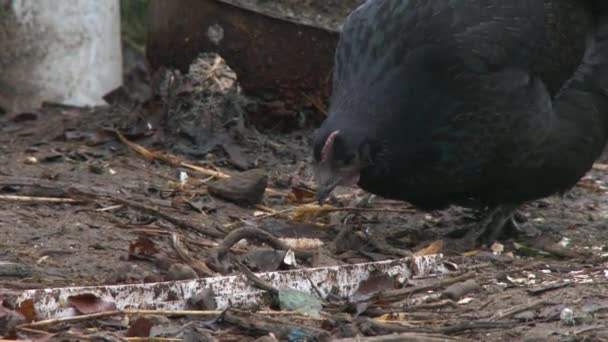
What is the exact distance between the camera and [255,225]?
5230 millimetres

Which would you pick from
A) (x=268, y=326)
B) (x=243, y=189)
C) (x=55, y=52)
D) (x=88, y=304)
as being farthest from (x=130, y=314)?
(x=55, y=52)

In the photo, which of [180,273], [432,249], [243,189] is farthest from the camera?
[243,189]

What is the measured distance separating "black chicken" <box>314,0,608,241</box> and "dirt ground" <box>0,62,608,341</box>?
→ 32 centimetres

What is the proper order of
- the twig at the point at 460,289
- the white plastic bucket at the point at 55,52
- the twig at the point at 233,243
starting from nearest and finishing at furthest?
the twig at the point at 460,289, the twig at the point at 233,243, the white plastic bucket at the point at 55,52

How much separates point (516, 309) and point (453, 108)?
1.21 m

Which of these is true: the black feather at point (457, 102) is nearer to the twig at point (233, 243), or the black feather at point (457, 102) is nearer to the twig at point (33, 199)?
the twig at point (233, 243)

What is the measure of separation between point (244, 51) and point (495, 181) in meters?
2.34

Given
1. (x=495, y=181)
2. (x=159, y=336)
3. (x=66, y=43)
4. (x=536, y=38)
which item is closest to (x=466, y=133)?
(x=495, y=181)

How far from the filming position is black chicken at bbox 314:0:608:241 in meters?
4.74

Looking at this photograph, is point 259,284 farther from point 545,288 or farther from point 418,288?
point 545,288

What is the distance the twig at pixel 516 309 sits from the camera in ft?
12.2

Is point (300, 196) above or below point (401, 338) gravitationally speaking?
below

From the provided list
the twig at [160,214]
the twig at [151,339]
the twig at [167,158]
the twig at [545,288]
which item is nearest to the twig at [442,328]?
the twig at [545,288]

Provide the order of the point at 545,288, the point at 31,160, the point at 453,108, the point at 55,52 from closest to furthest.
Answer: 1. the point at 545,288
2. the point at 453,108
3. the point at 31,160
4. the point at 55,52
